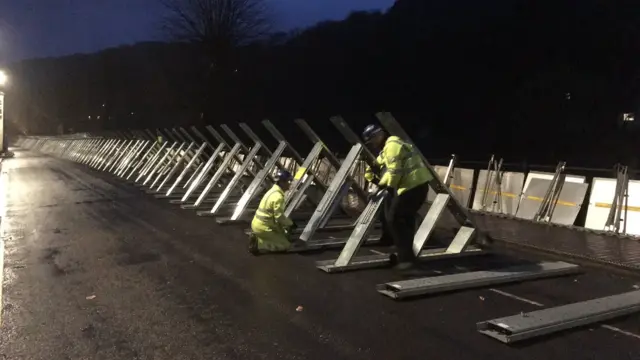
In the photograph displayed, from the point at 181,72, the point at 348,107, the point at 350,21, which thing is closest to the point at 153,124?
the point at 181,72

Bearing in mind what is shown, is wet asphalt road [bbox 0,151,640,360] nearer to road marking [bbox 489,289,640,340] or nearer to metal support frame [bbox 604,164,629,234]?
road marking [bbox 489,289,640,340]

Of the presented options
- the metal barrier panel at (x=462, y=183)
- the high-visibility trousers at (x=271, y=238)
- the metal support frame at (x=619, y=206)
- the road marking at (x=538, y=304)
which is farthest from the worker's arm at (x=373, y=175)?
the metal barrier panel at (x=462, y=183)

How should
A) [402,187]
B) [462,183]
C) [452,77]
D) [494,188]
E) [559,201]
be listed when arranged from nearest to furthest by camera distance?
[402,187]
[559,201]
[494,188]
[462,183]
[452,77]

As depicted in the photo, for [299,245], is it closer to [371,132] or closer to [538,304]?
[371,132]

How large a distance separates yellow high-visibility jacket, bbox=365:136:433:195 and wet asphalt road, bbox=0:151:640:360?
1.12 metres

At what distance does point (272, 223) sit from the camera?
26.1ft

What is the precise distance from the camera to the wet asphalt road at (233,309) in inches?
179

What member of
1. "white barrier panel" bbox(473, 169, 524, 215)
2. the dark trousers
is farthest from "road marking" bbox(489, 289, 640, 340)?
"white barrier panel" bbox(473, 169, 524, 215)

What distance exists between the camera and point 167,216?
39.8 ft

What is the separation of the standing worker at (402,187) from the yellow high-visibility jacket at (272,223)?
157 cm

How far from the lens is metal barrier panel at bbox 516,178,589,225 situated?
10.4 m

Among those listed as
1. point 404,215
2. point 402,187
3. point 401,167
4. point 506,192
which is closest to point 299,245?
point 404,215

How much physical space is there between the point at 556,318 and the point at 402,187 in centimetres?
231

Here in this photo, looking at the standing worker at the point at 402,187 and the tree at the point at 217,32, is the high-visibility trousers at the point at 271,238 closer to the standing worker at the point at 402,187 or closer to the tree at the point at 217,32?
the standing worker at the point at 402,187
